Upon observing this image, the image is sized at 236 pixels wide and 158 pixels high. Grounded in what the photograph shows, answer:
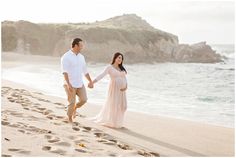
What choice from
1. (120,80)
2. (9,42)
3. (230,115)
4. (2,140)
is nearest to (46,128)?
(2,140)

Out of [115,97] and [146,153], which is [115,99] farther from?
[146,153]

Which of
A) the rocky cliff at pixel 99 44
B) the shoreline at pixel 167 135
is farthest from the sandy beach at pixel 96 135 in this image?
the rocky cliff at pixel 99 44

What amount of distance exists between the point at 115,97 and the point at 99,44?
132ft

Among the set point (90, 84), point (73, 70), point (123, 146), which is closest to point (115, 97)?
point (90, 84)

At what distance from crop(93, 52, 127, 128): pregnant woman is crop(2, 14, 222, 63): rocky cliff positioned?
120 ft

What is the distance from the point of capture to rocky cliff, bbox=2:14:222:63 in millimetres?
47000

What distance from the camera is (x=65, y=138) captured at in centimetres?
619

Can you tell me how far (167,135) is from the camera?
24.5ft

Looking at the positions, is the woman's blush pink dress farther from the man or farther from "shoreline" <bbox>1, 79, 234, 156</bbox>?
the man

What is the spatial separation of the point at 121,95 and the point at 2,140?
315cm

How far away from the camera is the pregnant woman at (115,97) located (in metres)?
Result: 7.92

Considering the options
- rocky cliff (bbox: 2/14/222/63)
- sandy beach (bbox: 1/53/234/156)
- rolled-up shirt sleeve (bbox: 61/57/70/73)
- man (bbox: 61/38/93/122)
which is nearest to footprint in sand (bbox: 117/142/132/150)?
sandy beach (bbox: 1/53/234/156)

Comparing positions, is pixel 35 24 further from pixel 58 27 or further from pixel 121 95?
pixel 121 95

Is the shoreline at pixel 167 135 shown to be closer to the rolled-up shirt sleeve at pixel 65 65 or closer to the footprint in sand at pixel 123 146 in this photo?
the footprint in sand at pixel 123 146
